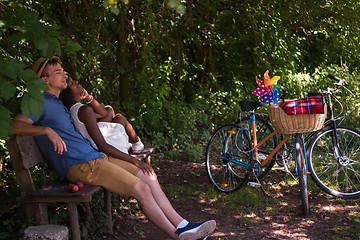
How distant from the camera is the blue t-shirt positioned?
3436 millimetres

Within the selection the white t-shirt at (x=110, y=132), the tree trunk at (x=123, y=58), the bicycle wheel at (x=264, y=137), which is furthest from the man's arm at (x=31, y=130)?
the tree trunk at (x=123, y=58)

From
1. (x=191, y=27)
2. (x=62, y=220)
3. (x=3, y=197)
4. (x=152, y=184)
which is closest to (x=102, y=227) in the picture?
(x=62, y=220)

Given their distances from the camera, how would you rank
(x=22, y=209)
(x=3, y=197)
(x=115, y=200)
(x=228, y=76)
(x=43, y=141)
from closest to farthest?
(x=43, y=141) → (x=22, y=209) → (x=3, y=197) → (x=115, y=200) → (x=228, y=76)

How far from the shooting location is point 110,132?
4.25m

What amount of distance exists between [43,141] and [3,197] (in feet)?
2.97

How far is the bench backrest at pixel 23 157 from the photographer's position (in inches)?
128

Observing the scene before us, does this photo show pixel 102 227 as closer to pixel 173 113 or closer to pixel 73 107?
pixel 73 107

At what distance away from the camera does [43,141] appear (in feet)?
11.4

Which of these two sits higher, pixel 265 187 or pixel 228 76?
pixel 228 76

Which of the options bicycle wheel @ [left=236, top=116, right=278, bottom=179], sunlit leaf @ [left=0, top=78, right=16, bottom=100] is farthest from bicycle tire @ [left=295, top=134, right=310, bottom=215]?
sunlit leaf @ [left=0, top=78, right=16, bottom=100]

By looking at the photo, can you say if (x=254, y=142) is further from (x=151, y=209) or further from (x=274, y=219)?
(x=151, y=209)

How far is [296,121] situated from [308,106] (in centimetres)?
19

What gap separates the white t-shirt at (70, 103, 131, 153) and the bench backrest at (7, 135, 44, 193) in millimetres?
486

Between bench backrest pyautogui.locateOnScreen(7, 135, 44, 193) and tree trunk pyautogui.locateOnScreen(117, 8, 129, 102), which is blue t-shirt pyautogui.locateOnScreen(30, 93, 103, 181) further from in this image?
tree trunk pyautogui.locateOnScreen(117, 8, 129, 102)
